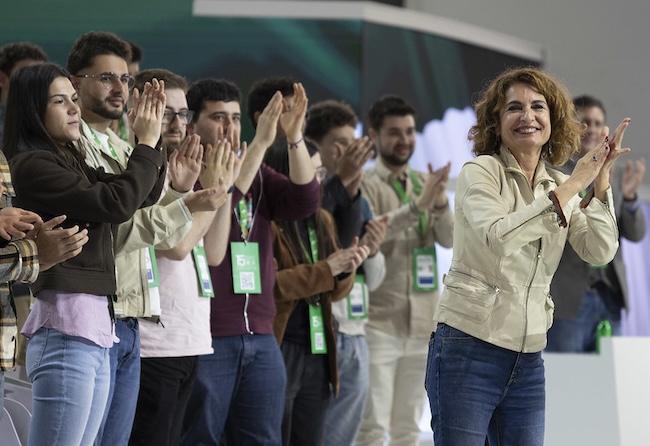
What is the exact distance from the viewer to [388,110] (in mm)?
5148

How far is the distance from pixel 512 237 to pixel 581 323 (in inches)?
105

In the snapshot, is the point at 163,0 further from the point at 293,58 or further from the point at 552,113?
the point at 552,113

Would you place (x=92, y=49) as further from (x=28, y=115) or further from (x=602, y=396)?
(x=602, y=396)

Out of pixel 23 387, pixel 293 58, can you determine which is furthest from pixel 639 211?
pixel 23 387

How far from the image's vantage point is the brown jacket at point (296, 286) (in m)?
3.90

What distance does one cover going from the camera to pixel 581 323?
518 centimetres

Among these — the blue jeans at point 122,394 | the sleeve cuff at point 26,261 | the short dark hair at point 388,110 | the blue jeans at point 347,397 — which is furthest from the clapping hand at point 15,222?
the short dark hair at point 388,110

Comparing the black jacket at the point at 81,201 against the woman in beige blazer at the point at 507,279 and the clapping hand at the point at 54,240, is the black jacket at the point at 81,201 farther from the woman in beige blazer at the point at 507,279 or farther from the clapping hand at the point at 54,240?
the woman in beige blazer at the point at 507,279

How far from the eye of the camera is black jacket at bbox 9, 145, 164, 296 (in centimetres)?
275

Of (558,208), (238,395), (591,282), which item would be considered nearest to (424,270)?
(591,282)

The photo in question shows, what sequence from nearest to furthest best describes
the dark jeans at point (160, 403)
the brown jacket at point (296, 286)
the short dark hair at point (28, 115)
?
the short dark hair at point (28, 115), the dark jeans at point (160, 403), the brown jacket at point (296, 286)

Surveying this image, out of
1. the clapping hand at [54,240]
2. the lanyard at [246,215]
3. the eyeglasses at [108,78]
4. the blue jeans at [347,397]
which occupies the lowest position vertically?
the blue jeans at [347,397]

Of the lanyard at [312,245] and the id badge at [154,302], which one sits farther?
the lanyard at [312,245]

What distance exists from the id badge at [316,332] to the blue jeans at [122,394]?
1.03 m
